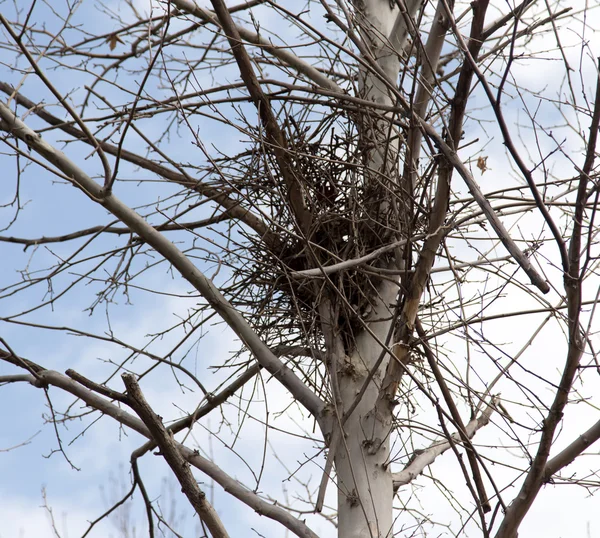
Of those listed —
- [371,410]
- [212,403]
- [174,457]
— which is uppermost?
[212,403]

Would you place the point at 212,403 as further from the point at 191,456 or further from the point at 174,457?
the point at 174,457

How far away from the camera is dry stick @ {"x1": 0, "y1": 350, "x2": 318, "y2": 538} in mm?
2365

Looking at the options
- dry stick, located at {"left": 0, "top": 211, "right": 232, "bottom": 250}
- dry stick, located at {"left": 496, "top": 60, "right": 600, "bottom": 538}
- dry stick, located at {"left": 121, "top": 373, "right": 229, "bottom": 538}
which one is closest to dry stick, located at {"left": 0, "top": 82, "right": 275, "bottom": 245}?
dry stick, located at {"left": 0, "top": 211, "right": 232, "bottom": 250}

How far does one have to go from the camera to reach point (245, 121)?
279 centimetres

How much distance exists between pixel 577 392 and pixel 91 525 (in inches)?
68.9

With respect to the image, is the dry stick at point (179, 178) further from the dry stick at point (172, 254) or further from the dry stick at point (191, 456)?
the dry stick at point (191, 456)

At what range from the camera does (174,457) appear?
1939 millimetres

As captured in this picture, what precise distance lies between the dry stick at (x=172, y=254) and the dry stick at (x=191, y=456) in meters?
0.37

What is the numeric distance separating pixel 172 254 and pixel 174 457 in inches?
32.3

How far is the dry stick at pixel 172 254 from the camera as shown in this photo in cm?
237

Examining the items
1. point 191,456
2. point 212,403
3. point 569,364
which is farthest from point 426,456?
point 569,364

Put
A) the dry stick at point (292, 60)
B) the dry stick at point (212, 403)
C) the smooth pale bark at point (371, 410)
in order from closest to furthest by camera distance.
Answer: the smooth pale bark at point (371, 410)
the dry stick at point (212, 403)
the dry stick at point (292, 60)

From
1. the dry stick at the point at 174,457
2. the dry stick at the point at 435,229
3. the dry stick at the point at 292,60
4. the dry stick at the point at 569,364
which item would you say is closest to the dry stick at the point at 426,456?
the dry stick at the point at 435,229

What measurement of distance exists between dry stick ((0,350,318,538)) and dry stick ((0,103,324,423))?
366 mm
